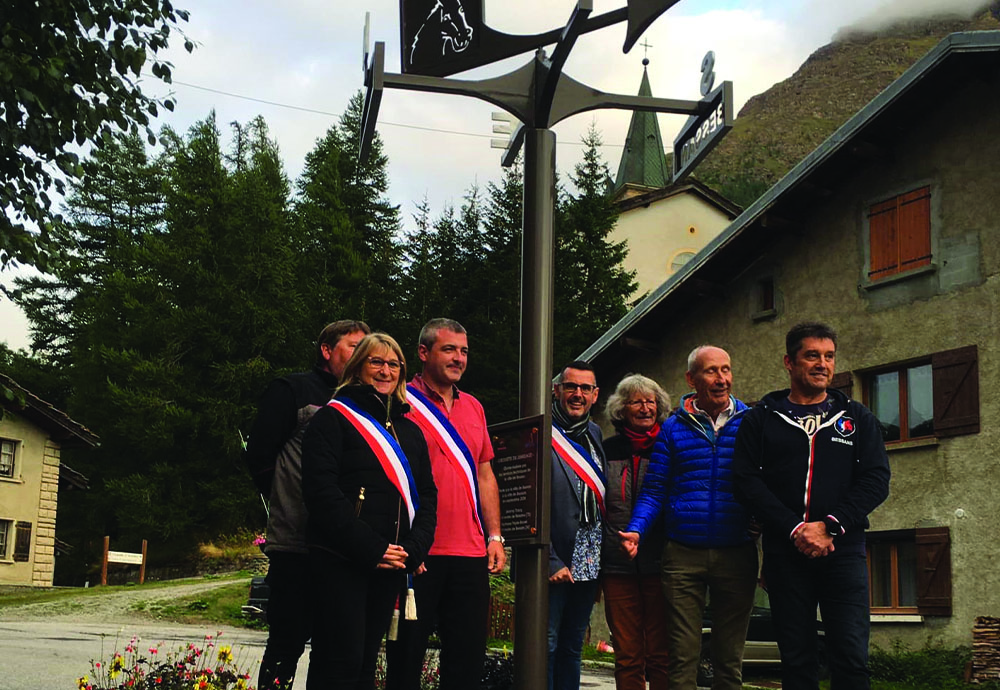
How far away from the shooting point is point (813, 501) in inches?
239

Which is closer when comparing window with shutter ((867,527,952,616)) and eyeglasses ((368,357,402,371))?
eyeglasses ((368,357,402,371))

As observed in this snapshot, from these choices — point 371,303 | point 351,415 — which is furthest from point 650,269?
point 351,415

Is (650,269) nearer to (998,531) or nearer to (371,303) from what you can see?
(371,303)

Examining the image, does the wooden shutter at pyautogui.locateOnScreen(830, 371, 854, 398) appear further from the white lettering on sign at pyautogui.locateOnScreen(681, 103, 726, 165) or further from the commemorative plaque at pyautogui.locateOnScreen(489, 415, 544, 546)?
the commemorative plaque at pyautogui.locateOnScreen(489, 415, 544, 546)

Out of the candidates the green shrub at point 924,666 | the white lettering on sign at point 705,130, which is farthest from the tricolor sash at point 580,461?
the green shrub at point 924,666

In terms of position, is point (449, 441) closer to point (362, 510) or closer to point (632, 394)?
point (362, 510)

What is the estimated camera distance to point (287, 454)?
6.34m

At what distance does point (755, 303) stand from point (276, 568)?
17351mm

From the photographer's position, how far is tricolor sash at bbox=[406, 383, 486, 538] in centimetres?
620

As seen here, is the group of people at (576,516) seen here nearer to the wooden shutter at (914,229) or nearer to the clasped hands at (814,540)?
the clasped hands at (814,540)

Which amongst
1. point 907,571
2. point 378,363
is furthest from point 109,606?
point 378,363

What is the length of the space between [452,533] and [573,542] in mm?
1049

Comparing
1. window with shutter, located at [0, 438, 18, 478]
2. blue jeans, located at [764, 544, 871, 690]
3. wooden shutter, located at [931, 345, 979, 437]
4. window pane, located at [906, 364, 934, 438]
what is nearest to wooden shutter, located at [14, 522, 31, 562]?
window with shutter, located at [0, 438, 18, 478]

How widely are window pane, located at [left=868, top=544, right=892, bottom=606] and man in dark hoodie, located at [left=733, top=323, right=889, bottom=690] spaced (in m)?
13.8
